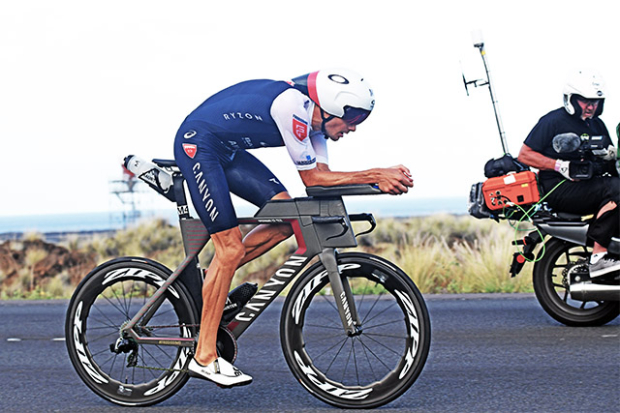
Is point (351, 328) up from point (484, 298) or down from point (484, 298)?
up

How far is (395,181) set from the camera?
5.25 m

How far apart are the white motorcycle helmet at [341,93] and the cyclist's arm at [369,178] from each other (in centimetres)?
35

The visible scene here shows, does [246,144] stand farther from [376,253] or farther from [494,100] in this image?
[376,253]

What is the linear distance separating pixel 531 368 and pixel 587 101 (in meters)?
2.94

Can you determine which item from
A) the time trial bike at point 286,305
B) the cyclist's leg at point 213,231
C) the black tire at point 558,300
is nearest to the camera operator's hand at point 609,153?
the black tire at point 558,300

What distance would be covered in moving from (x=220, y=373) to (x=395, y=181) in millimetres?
1510

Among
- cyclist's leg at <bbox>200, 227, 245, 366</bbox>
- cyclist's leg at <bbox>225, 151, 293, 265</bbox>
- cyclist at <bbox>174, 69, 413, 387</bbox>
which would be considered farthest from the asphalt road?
cyclist's leg at <bbox>225, 151, 293, 265</bbox>

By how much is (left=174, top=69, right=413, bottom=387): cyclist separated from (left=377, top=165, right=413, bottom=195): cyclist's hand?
0.03 m

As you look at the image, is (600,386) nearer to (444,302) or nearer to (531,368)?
(531,368)

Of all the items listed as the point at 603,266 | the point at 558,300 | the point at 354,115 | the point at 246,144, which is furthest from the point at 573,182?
→ the point at 246,144

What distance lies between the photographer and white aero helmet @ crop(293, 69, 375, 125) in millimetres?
5441

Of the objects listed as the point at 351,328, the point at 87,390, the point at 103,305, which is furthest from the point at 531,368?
the point at 103,305

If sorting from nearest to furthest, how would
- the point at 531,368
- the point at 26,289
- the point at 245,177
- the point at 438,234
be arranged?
the point at 245,177 → the point at 531,368 → the point at 26,289 → the point at 438,234

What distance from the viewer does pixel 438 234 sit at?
19.4m
